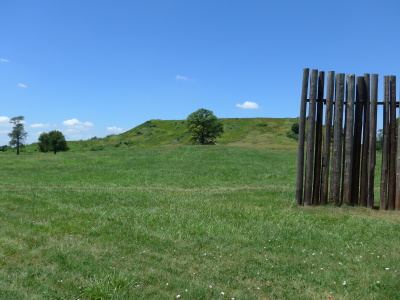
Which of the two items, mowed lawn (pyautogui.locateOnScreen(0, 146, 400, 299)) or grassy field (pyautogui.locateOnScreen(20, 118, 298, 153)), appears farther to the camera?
grassy field (pyautogui.locateOnScreen(20, 118, 298, 153))

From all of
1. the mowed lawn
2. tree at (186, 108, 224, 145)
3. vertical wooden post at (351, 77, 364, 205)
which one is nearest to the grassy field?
tree at (186, 108, 224, 145)

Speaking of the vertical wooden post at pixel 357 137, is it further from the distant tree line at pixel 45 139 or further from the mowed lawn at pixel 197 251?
the distant tree line at pixel 45 139

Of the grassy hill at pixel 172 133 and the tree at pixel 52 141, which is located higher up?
the grassy hill at pixel 172 133

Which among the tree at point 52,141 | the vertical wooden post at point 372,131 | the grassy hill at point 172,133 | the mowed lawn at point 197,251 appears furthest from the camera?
the grassy hill at point 172,133

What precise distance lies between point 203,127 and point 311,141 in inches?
Answer: 2643

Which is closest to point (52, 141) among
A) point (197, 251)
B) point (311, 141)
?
point (311, 141)

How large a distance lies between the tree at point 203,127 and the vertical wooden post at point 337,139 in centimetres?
6570

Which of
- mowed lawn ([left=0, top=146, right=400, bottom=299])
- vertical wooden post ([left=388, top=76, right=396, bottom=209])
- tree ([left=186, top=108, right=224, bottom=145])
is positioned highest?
tree ([left=186, top=108, right=224, bottom=145])

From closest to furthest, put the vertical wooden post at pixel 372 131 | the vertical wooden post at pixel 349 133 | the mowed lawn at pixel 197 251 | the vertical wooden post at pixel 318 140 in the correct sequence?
A: 1. the mowed lawn at pixel 197 251
2. the vertical wooden post at pixel 372 131
3. the vertical wooden post at pixel 349 133
4. the vertical wooden post at pixel 318 140

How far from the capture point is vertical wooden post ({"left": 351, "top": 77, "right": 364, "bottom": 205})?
10352mm

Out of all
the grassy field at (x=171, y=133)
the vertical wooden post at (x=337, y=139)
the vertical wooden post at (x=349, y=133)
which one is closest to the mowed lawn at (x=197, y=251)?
the vertical wooden post at (x=337, y=139)

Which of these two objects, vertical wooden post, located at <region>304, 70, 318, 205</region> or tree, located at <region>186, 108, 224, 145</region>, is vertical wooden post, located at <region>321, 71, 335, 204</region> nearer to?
vertical wooden post, located at <region>304, 70, 318, 205</region>

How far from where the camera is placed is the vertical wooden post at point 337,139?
10.3 metres

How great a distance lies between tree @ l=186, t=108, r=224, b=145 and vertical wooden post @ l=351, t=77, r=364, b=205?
65698 millimetres
